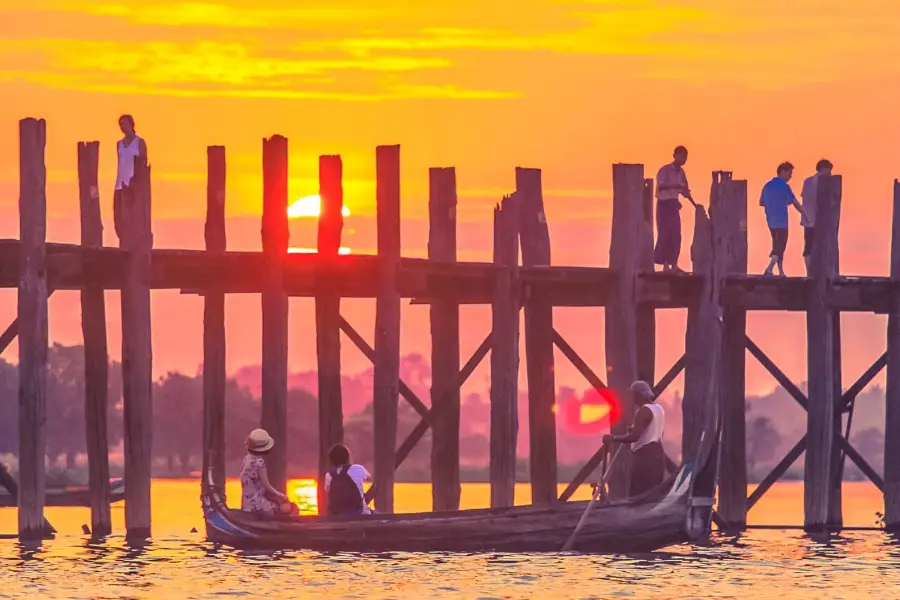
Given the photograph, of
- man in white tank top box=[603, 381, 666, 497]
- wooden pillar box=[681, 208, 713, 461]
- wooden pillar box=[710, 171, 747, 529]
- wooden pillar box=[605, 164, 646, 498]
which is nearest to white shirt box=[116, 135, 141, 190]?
wooden pillar box=[605, 164, 646, 498]

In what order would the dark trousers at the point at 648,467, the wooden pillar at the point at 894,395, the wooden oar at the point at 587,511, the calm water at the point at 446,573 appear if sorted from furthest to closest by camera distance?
the wooden pillar at the point at 894,395 < the dark trousers at the point at 648,467 < the wooden oar at the point at 587,511 < the calm water at the point at 446,573

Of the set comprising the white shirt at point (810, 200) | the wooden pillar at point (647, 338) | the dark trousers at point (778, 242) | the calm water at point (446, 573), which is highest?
A: the white shirt at point (810, 200)

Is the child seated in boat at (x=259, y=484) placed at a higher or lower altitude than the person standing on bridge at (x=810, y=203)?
lower

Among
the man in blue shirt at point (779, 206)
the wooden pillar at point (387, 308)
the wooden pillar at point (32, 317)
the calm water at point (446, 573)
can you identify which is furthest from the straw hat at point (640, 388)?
the wooden pillar at point (32, 317)

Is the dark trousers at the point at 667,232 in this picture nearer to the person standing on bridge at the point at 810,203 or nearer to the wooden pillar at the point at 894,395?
the person standing on bridge at the point at 810,203

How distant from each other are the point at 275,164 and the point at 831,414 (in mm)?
8190

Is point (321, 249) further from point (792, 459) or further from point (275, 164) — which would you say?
point (792, 459)

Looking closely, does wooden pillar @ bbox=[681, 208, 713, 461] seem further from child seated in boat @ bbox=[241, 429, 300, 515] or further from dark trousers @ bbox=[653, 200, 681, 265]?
child seated in boat @ bbox=[241, 429, 300, 515]

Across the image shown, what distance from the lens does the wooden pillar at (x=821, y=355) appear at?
91.5 feet

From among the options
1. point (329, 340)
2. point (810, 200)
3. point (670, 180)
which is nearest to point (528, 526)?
point (329, 340)

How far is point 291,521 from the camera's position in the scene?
23.8 meters

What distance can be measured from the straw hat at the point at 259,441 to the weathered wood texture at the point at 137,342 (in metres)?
1.41

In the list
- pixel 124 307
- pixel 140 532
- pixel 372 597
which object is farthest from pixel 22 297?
pixel 372 597

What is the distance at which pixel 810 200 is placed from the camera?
28.1 m
